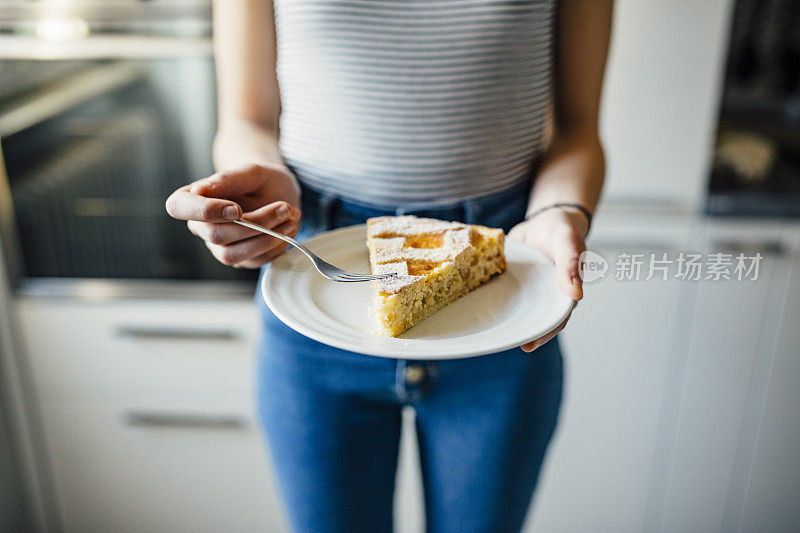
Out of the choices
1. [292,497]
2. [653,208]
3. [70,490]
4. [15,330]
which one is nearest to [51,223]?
[15,330]

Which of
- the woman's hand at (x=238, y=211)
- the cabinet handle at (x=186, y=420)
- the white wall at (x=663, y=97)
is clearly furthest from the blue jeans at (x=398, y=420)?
the cabinet handle at (x=186, y=420)

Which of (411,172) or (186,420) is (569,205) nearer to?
(411,172)

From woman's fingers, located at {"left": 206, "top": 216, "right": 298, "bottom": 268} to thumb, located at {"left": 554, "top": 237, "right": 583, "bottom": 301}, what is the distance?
26cm

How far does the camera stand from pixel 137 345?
4.61 ft

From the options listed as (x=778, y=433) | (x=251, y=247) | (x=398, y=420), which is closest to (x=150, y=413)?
(x=398, y=420)

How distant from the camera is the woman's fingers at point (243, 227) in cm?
63

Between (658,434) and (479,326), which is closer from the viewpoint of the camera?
(479,326)

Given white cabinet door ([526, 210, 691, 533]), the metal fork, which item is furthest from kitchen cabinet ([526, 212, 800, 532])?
the metal fork

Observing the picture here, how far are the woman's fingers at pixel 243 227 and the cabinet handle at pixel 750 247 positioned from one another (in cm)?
95

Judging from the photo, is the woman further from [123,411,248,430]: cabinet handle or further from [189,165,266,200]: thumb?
[123,411,248,430]: cabinet handle

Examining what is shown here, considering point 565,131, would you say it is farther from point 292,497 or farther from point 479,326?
point 292,497

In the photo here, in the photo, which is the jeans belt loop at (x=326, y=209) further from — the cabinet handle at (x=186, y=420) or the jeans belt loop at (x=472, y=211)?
the cabinet handle at (x=186, y=420)

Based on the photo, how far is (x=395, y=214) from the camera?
0.79 metres

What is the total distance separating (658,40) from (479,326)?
0.84 meters
